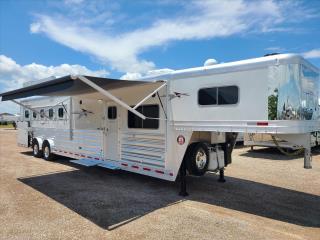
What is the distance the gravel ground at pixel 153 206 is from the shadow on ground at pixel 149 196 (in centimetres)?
2

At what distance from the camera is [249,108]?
5312 mm

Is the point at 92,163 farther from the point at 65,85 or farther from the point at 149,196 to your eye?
the point at 65,85

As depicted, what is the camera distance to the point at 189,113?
618 centimetres

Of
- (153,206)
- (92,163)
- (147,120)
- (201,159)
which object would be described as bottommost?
(153,206)

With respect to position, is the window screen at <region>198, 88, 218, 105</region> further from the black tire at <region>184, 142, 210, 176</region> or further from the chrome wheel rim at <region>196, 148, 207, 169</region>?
the chrome wheel rim at <region>196, 148, 207, 169</region>

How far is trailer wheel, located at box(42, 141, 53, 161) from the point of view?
1120 centimetres

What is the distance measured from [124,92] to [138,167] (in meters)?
1.90

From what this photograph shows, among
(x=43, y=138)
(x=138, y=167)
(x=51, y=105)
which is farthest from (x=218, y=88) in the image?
(x=43, y=138)

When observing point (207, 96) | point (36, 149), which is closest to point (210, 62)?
point (207, 96)

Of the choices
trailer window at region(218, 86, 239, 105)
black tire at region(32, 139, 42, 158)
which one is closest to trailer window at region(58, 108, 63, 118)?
black tire at region(32, 139, 42, 158)

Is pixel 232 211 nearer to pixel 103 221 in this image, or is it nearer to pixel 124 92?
pixel 103 221

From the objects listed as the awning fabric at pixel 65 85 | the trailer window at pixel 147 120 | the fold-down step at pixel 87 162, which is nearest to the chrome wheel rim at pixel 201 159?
the trailer window at pixel 147 120

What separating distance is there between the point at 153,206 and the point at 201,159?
158cm

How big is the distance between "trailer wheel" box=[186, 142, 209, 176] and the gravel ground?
582 mm
